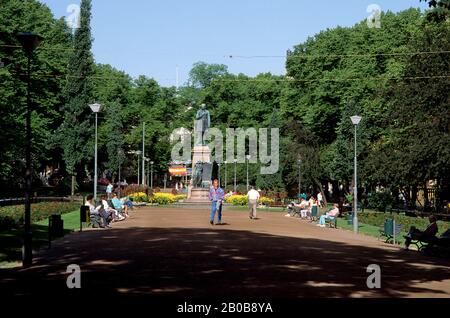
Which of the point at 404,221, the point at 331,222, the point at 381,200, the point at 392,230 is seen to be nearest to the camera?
the point at 392,230

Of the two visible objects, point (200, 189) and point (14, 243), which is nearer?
point (14, 243)

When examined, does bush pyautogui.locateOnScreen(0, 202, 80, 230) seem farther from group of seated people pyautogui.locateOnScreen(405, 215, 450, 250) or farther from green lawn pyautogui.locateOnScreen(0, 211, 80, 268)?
group of seated people pyautogui.locateOnScreen(405, 215, 450, 250)

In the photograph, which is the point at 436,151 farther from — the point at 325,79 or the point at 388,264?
the point at 388,264

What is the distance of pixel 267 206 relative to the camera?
57406 millimetres

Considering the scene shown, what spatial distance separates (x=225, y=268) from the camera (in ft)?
47.8

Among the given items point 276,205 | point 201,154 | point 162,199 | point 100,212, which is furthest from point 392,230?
point 201,154

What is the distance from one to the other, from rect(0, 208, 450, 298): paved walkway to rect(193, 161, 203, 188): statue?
3763 centimetres

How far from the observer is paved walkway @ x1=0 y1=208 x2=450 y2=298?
11.8 m

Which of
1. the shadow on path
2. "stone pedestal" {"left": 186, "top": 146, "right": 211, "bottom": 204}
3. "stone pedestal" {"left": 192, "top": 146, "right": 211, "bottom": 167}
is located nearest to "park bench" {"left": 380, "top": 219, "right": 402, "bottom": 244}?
the shadow on path

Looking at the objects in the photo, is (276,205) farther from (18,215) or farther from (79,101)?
(18,215)

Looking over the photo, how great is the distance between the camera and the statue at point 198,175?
60.3 metres

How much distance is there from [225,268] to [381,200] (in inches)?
1558

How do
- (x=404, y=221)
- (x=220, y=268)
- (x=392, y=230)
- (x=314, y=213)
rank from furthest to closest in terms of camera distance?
1. (x=314, y=213)
2. (x=404, y=221)
3. (x=392, y=230)
4. (x=220, y=268)

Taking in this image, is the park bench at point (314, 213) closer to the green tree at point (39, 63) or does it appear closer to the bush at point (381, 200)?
the bush at point (381, 200)
